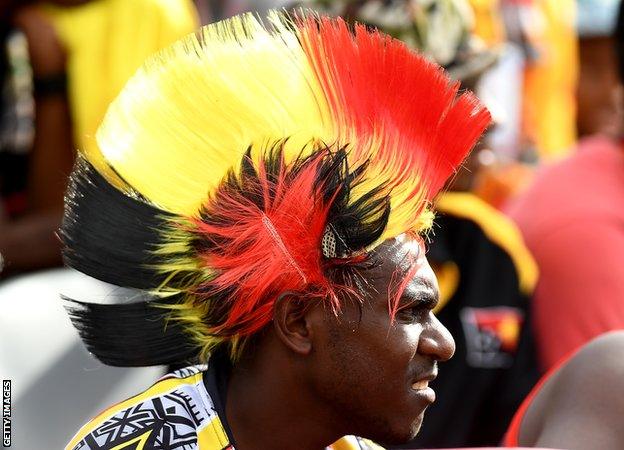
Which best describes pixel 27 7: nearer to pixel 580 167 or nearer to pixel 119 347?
pixel 580 167

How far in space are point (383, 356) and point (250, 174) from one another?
1.18 ft

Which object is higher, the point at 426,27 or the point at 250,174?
the point at 426,27

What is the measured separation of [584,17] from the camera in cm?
571

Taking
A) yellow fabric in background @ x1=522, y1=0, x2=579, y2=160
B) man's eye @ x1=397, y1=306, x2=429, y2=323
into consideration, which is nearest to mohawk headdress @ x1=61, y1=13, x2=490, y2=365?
man's eye @ x1=397, y1=306, x2=429, y2=323

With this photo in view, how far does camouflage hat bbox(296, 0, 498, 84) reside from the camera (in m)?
3.49

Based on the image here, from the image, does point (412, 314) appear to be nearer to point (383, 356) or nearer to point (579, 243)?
point (383, 356)

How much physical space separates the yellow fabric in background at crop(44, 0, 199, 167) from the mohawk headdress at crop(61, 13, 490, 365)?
5.77 ft

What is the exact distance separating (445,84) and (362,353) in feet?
1.55

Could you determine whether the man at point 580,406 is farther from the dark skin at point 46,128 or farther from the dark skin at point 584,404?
A: the dark skin at point 46,128

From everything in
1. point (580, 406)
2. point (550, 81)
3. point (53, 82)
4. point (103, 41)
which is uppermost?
point (550, 81)

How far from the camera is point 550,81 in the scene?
5781 millimetres

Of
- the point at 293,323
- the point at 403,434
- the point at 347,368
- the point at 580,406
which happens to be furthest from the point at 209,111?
the point at 580,406

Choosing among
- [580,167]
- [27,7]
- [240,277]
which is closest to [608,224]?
[580,167]

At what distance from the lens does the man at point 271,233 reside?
1813mm
